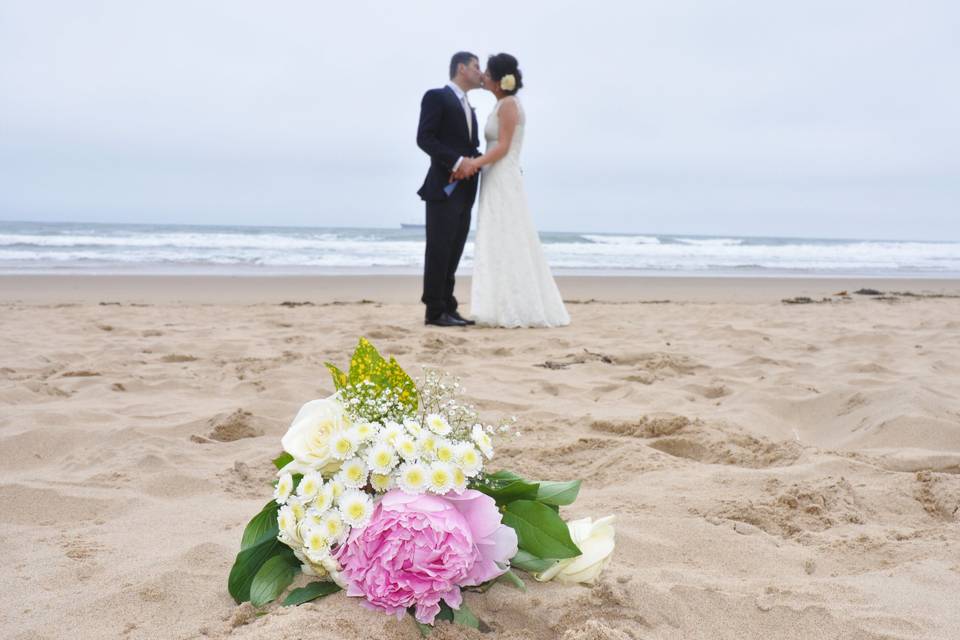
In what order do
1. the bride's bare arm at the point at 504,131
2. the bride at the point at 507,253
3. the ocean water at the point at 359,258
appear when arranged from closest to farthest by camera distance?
1. the bride's bare arm at the point at 504,131
2. the bride at the point at 507,253
3. the ocean water at the point at 359,258

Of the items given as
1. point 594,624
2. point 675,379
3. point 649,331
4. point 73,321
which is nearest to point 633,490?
point 594,624

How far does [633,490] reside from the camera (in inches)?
92.0

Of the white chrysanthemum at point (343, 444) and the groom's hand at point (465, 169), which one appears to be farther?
the groom's hand at point (465, 169)

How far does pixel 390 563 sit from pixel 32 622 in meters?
0.75

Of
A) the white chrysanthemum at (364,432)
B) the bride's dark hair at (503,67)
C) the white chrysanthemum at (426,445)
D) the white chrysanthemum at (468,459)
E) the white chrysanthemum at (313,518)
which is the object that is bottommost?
the white chrysanthemum at (313,518)

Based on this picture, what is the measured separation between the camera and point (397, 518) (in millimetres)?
1358

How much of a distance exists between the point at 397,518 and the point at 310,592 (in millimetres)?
306

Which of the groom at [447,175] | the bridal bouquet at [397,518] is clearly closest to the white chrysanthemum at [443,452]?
the bridal bouquet at [397,518]

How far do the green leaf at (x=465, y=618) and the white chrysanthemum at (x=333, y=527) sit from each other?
0.88 feet

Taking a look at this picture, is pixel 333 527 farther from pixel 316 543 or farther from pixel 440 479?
pixel 440 479

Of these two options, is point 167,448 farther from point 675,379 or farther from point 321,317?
point 321,317

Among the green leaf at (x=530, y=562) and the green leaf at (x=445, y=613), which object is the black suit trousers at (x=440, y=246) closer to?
the green leaf at (x=530, y=562)

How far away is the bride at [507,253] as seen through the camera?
6.49 metres

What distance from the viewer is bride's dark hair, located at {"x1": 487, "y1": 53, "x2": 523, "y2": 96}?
20.5 feet
